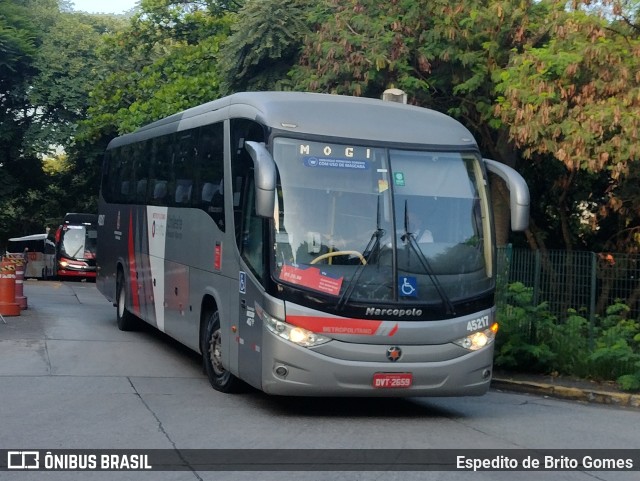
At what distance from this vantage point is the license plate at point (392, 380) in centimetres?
1010

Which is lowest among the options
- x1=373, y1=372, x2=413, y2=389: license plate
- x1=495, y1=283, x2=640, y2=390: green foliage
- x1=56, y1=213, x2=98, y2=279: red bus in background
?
x1=56, y1=213, x2=98, y2=279: red bus in background

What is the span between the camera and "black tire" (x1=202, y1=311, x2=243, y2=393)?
464 inches

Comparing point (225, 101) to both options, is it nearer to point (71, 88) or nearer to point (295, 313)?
point (295, 313)

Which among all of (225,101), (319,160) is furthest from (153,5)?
(319,160)

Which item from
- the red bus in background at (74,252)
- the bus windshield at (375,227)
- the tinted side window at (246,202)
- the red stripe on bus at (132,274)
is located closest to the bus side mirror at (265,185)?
the bus windshield at (375,227)

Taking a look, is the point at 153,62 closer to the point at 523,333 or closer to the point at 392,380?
the point at 523,333

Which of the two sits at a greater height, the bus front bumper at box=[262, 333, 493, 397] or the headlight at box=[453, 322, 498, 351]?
the headlight at box=[453, 322, 498, 351]

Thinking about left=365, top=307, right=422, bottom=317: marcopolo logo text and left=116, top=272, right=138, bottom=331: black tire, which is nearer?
left=365, top=307, right=422, bottom=317: marcopolo logo text

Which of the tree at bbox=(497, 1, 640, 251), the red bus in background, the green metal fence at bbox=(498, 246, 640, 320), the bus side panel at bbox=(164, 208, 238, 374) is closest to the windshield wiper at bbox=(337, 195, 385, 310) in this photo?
the bus side panel at bbox=(164, 208, 238, 374)

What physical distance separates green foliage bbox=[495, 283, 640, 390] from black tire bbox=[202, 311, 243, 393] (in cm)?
462

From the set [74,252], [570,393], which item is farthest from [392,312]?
[74,252]

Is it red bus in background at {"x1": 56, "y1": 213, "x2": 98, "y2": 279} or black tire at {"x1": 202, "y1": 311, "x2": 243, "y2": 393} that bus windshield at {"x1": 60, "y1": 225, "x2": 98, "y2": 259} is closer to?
red bus in background at {"x1": 56, "y1": 213, "x2": 98, "y2": 279}

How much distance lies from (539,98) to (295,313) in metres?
8.50

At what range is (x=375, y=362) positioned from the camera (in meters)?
10.1
